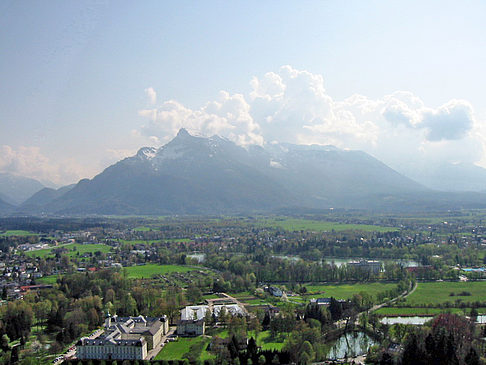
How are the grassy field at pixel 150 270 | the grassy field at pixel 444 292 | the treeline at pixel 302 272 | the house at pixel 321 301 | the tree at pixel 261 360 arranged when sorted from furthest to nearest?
the grassy field at pixel 150 270, the treeline at pixel 302 272, the grassy field at pixel 444 292, the house at pixel 321 301, the tree at pixel 261 360

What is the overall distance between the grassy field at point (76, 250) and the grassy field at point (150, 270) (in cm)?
1744

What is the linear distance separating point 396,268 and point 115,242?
5688 centimetres

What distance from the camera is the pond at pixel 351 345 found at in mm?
32625

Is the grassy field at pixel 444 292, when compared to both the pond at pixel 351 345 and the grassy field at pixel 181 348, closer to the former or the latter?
the pond at pixel 351 345

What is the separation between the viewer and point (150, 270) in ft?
210

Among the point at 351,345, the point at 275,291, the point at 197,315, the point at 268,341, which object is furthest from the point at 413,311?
the point at 197,315

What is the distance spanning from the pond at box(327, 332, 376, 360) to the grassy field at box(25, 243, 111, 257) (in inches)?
2156

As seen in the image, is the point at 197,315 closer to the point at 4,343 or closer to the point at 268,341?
the point at 268,341

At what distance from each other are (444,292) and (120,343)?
33.8 m

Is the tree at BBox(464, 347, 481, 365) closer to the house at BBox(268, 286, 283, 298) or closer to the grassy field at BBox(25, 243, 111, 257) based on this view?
the house at BBox(268, 286, 283, 298)

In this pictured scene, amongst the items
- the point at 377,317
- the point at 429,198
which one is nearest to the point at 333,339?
the point at 377,317

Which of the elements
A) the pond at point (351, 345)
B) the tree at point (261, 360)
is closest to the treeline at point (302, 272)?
the pond at point (351, 345)

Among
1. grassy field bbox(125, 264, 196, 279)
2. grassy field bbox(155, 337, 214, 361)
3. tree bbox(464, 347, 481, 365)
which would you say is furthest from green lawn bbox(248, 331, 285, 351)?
grassy field bbox(125, 264, 196, 279)

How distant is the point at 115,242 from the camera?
93.9 metres
